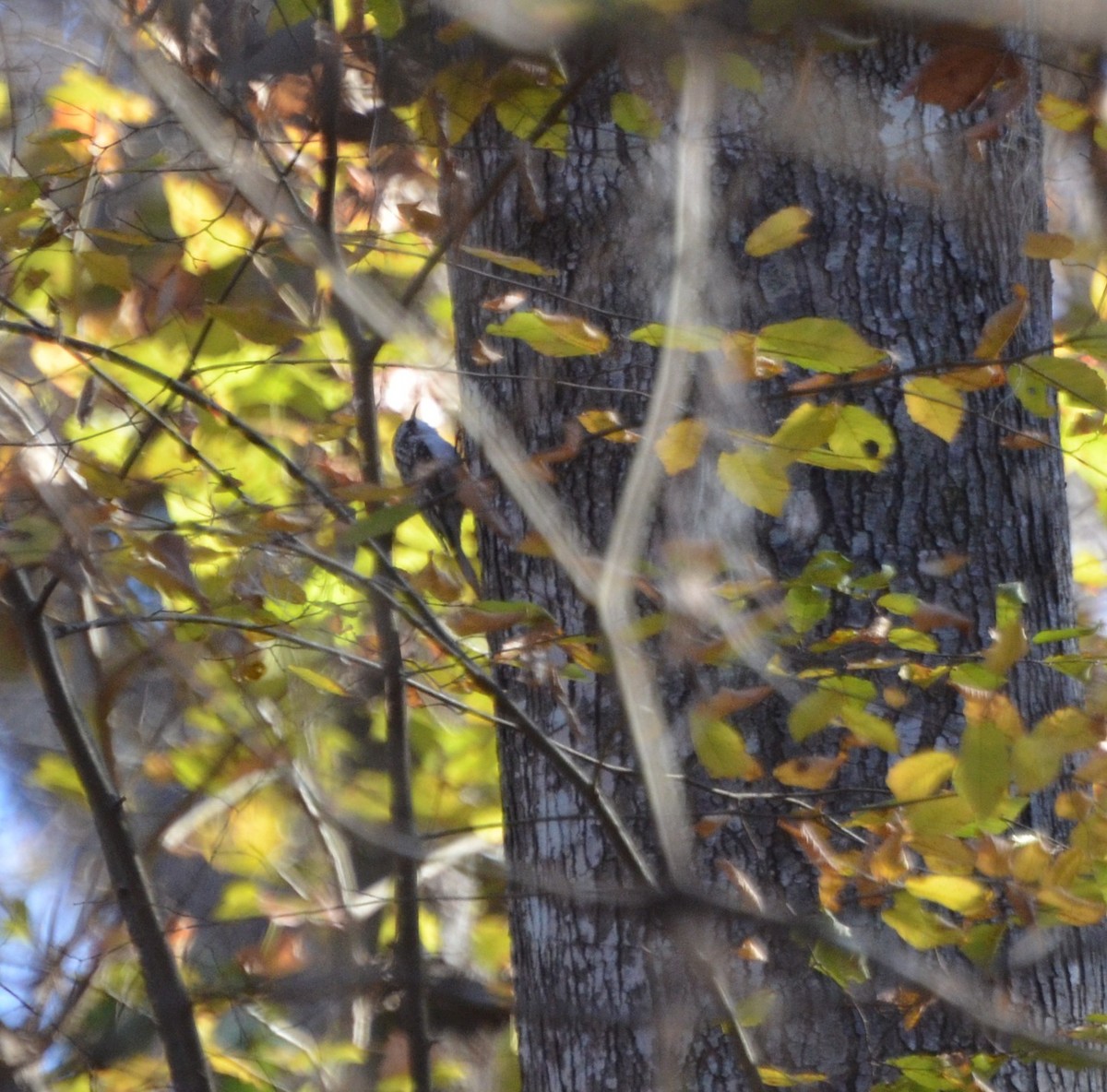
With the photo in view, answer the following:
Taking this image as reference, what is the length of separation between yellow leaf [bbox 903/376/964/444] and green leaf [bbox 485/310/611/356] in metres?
0.40

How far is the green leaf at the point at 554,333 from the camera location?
4.44 feet

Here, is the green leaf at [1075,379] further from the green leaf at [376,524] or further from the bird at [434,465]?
the bird at [434,465]

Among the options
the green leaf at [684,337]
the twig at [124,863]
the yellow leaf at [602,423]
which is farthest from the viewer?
the twig at [124,863]

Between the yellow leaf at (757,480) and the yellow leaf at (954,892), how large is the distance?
1.67 ft

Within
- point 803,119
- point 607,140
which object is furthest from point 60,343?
point 803,119

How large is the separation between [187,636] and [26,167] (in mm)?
809

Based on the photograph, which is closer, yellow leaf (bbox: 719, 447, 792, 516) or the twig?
yellow leaf (bbox: 719, 447, 792, 516)

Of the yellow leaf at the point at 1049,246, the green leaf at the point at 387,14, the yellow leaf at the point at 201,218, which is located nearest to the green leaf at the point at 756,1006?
the yellow leaf at the point at 1049,246

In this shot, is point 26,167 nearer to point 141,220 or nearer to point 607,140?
point 141,220

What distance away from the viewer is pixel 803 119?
A: 2.00 metres

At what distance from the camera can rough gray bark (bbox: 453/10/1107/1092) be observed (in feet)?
6.27

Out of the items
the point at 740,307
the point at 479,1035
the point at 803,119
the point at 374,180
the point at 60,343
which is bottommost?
the point at 479,1035

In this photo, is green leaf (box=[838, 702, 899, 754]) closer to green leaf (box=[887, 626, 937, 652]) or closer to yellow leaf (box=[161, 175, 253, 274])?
green leaf (box=[887, 626, 937, 652])

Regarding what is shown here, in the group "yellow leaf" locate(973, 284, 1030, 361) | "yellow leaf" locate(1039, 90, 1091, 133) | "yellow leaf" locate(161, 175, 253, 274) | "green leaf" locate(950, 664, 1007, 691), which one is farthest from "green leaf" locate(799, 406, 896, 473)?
"yellow leaf" locate(161, 175, 253, 274)
